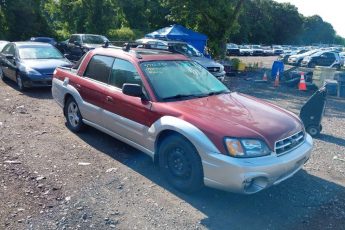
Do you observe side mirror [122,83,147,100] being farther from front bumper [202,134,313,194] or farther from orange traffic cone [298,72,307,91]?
orange traffic cone [298,72,307,91]

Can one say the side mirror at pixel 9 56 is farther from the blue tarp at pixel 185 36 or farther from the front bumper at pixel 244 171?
the blue tarp at pixel 185 36

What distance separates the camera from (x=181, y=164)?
419cm

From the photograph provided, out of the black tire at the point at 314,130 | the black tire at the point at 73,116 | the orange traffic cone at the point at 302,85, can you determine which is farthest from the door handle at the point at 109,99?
the orange traffic cone at the point at 302,85

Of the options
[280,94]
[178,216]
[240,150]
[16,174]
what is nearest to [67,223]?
[178,216]

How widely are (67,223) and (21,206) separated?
0.69 meters

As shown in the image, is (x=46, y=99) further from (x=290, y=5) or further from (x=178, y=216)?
(x=290, y=5)

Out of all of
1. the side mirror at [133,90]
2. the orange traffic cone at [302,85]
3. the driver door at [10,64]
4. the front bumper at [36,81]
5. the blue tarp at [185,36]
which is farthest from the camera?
the blue tarp at [185,36]

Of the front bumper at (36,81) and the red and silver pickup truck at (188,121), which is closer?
the red and silver pickup truck at (188,121)

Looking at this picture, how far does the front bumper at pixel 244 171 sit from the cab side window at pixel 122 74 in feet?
5.59

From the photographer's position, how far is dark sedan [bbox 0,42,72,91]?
1018 centimetres

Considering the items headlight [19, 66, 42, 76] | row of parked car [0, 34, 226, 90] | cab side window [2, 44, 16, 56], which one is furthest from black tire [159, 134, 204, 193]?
cab side window [2, 44, 16, 56]

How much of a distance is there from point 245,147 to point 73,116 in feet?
12.5

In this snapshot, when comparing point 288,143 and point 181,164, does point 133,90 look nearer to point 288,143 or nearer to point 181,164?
point 181,164

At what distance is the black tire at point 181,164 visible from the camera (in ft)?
13.0
